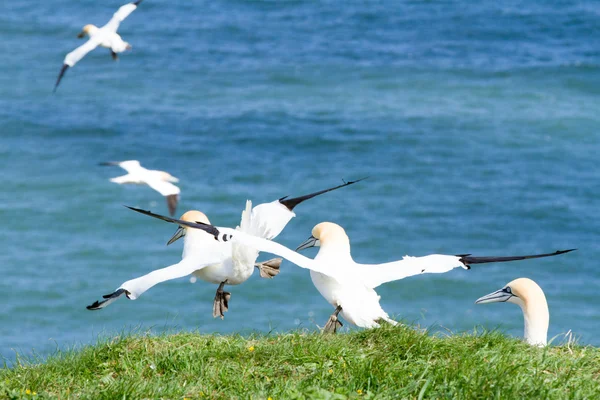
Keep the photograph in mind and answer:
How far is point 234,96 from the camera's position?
23.5 metres

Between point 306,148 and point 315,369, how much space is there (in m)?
15.9

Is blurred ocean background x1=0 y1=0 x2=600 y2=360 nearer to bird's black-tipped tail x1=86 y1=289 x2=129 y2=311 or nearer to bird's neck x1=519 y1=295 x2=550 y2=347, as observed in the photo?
bird's neck x1=519 y1=295 x2=550 y2=347

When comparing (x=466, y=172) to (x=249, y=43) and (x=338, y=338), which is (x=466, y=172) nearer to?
(x=249, y=43)

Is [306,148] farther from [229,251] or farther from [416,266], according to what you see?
[416,266]

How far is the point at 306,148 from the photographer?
20.7 m

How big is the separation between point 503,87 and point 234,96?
5.95 m

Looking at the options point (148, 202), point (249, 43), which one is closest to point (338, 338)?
point (148, 202)

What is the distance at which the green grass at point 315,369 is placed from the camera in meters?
4.61

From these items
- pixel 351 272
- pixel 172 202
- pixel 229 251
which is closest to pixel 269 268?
pixel 229 251

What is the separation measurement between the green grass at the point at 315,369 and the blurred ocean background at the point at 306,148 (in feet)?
21.1

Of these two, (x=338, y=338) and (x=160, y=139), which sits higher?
(x=338, y=338)

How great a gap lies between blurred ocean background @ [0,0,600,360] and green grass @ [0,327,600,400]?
6.42 m

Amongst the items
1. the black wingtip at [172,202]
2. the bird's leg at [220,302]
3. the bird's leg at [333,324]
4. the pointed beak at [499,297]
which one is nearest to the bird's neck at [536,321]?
the pointed beak at [499,297]

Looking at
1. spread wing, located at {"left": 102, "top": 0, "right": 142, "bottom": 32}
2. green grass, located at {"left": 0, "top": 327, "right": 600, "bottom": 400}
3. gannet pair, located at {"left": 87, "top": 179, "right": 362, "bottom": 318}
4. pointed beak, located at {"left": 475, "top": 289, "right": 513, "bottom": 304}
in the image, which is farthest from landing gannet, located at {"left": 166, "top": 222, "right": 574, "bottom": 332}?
spread wing, located at {"left": 102, "top": 0, "right": 142, "bottom": 32}
